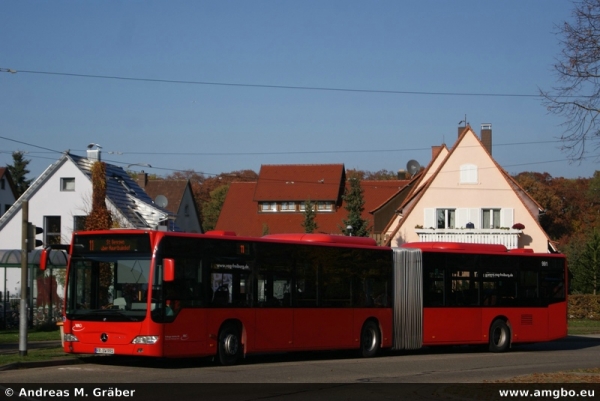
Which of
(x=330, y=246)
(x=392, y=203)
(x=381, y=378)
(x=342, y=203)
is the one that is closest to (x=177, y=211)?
(x=392, y=203)

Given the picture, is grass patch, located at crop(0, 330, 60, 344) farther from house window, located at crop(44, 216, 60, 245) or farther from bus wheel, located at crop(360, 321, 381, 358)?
house window, located at crop(44, 216, 60, 245)

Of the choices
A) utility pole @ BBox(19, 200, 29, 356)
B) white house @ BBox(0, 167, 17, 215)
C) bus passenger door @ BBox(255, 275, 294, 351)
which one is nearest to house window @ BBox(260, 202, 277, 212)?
white house @ BBox(0, 167, 17, 215)

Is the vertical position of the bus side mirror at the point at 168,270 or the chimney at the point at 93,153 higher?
the chimney at the point at 93,153

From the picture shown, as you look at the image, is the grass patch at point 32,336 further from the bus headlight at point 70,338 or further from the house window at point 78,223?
the house window at point 78,223

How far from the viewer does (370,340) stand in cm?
2333

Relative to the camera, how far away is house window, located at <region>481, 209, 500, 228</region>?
54625 millimetres

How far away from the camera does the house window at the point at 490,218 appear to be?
5462cm

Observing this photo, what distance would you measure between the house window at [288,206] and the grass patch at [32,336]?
57081mm

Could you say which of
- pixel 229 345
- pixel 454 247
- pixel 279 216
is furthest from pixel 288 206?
pixel 229 345

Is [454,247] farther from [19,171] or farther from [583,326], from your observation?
[19,171]

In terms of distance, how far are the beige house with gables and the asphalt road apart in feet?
94.0

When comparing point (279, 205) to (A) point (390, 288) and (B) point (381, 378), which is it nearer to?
(A) point (390, 288)

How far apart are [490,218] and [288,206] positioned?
34640mm

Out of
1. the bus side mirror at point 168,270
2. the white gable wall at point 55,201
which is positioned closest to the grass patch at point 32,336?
the bus side mirror at point 168,270
